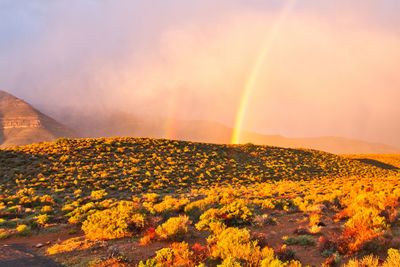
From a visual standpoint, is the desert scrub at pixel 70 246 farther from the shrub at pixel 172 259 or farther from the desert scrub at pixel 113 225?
the shrub at pixel 172 259

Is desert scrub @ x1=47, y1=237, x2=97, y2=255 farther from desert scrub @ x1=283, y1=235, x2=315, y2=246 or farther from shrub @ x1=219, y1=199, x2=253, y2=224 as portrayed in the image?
desert scrub @ x1=283, y1=235, x2=315, y2=246

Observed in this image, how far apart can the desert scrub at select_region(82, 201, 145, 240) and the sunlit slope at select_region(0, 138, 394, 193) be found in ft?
70.2

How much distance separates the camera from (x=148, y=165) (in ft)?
167

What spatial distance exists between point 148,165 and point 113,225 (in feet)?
119

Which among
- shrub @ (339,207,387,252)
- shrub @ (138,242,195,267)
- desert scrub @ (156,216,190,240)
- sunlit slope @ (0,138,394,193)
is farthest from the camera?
sunlit slope @ (0,138,394,193)

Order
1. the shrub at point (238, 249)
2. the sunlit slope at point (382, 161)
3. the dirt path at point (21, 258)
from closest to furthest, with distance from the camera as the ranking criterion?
the shrub at point (238, 249)
the dirt path at point (21, 258)
the sunlit slope at point (382, 161)

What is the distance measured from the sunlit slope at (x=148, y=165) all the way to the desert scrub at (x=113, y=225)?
842 inches

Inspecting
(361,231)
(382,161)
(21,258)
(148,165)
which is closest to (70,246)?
(21,258)

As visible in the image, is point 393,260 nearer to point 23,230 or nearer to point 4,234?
point 23,230

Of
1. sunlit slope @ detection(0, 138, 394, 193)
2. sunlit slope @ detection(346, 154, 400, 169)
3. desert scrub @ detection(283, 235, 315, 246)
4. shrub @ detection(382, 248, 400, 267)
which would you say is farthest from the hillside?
sunlit slope @ detection(346, 154, 400, 169)

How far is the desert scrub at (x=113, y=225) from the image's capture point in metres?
14.6

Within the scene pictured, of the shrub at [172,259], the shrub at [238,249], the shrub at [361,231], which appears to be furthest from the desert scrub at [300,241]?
the shrub at [172,259]

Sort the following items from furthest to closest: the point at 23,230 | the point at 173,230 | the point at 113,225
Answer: the point at 23,230 → the point at 113,225 → the point at 173,230

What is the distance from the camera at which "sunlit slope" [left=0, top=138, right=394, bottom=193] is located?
40.8 m
